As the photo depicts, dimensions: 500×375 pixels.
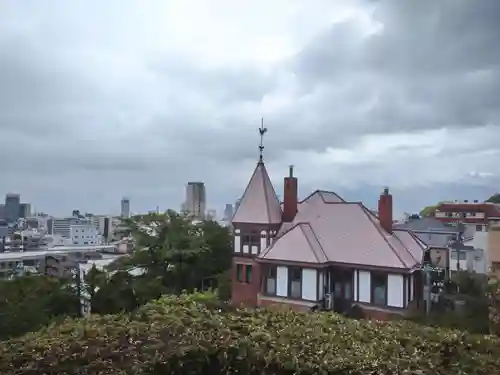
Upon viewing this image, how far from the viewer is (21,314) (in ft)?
39.9

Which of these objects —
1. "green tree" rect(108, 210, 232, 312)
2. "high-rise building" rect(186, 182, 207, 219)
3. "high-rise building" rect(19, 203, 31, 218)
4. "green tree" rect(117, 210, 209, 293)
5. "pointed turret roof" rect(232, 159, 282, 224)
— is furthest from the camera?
"high-rise building" rect(19, 203, 31, 218)

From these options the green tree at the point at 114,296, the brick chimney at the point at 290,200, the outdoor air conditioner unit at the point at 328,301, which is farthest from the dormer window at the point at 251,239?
the green tree at the point at 114,296

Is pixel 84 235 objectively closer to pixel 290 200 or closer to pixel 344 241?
pixel 290 200

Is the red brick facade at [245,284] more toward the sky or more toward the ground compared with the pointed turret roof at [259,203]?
more toward the ground

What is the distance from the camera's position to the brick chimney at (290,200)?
15.5 metres

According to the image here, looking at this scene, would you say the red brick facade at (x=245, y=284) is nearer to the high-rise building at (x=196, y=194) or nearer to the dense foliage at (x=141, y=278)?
the dense foliage at (x=141, y=278)

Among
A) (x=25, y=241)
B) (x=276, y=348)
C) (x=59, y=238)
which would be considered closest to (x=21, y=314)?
(x=276, y=348)

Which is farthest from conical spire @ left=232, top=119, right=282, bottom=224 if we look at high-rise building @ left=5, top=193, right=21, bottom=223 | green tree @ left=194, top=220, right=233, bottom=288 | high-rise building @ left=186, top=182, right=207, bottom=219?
high-rise building @ left=5, top=193, right=21, bottom=223

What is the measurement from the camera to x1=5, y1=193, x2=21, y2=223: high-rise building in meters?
74.3

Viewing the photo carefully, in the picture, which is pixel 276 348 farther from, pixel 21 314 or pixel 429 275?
pixel 429 275

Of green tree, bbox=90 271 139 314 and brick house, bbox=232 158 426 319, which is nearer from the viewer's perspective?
brick house, bbox=232 158 426 319

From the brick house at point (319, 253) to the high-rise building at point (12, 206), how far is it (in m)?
68.6

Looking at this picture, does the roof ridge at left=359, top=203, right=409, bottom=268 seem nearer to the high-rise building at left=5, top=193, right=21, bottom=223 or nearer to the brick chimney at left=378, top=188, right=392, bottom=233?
the brick chimney at left=378, top=188, right=392, bottom=233

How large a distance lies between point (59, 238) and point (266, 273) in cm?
5192
